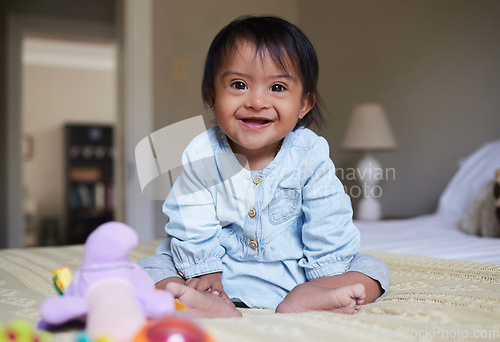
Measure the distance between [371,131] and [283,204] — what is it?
1.72 meters

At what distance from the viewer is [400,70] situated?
9.11 feet

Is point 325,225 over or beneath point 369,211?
over

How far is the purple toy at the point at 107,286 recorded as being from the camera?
20.3 inches

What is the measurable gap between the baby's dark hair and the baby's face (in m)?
0.02

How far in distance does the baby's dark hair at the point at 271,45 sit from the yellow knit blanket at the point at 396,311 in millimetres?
461

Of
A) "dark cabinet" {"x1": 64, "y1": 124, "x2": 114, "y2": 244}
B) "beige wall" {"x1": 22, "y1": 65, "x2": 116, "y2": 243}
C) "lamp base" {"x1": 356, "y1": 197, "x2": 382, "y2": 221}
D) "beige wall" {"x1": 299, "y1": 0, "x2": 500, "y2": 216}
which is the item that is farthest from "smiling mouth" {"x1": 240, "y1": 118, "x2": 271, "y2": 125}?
"beige wall" {"x1": 22, "y1": 65, "x2": 116, "y2": 243}

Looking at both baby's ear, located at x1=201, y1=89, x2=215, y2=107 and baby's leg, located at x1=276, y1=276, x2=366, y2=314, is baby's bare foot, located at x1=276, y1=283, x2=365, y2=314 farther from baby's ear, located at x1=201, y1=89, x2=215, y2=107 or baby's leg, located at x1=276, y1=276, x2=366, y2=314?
baby's ear, located at x1=201, y1=89, x2=215, y2=107

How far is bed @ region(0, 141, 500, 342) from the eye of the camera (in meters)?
0.58

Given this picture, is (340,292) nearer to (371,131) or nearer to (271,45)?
(271,45)

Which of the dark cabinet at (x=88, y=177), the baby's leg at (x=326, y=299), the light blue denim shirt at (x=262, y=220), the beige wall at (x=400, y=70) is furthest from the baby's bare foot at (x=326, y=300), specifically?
the dark cabinet at (x=88, y=177)

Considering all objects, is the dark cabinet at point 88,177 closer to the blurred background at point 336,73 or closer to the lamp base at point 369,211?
the blurred background at point 336,73

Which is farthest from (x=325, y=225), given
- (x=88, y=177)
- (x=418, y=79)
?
(x=88, y=177)

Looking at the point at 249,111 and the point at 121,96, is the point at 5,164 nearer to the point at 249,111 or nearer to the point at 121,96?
the point at 121,96

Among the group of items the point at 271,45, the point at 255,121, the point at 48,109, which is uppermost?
the point at 48,109
